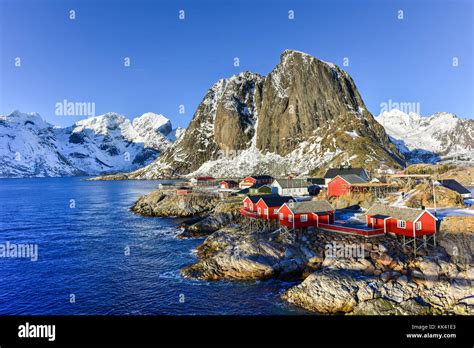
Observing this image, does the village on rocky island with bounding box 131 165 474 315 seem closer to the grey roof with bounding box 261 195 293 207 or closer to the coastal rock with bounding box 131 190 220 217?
the grey roof with bounding box 261 195 293 207

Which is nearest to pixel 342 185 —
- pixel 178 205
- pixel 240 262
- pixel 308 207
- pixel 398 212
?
pixel 308 207

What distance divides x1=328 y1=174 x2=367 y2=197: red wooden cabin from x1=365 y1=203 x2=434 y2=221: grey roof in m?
27.3

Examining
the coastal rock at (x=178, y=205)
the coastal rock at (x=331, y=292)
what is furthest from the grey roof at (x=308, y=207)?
the coastal rock at (x=178, y=205)

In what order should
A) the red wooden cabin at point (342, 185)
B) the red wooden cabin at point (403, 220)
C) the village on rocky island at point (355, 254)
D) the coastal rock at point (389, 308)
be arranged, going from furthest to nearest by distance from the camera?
1. the red wooden cabin at point (342, 185)
2. the red wooden cabin at point (403, 220)
3. the village on rocky island at point (355, 254)
4. the coastal rock at point (389, 308)

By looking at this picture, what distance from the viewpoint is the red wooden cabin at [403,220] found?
123ft

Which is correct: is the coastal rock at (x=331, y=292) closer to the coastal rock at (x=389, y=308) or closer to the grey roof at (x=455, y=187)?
the coastal rock at (x=389, y=308)

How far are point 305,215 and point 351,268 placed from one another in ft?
41.4

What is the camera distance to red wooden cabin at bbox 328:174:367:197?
70.3 metres

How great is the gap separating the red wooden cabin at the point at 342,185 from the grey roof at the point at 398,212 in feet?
89.6

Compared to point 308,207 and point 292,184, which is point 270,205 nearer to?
point 308,207

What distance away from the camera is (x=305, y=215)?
45.6 meters

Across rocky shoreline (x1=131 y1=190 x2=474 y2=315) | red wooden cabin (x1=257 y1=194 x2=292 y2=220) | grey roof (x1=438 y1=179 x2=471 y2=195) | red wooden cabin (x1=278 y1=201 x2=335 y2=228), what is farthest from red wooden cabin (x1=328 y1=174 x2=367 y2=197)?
rocky shoreline (x1=131 y1=190 x2=474 y2=315)
